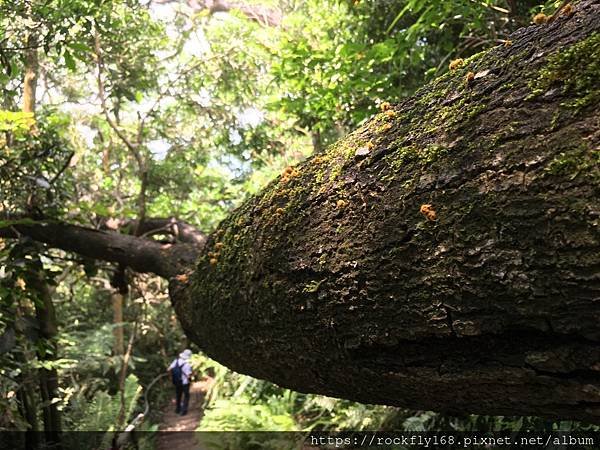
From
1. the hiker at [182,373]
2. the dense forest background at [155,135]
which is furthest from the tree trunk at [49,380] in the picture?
the hiker at [182,373]

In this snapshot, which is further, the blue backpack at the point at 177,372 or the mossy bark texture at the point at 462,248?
the blue backpack at the point at 177,372

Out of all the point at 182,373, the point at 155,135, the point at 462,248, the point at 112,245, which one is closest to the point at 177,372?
the point at 182,373

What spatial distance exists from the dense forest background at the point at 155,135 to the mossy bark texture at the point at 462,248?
116cm

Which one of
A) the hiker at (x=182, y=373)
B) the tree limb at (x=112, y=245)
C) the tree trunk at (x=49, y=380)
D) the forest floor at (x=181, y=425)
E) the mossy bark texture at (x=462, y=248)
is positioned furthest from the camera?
the hiker at (x=182, y=373)

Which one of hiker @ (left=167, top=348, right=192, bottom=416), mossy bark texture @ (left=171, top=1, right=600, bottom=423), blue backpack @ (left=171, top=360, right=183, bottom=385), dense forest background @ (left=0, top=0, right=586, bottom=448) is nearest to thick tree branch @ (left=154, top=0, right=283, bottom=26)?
dense forest background @ (left=0, top=0, right=586, bottom=448)

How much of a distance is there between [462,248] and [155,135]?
31.7 feet

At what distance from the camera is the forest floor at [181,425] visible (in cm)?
754

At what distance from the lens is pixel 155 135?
32.0ft

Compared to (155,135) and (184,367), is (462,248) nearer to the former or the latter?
(184,367)

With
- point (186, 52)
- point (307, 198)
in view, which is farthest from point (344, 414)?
point (186, 52)

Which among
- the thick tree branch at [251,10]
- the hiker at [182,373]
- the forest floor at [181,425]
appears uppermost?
the thick tree branch at [251,10]

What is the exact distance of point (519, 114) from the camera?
3.23 feet

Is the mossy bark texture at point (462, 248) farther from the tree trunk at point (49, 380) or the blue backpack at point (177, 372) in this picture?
the blue backpack at point (177, 372)

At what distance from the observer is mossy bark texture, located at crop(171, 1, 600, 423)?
2.85ft
